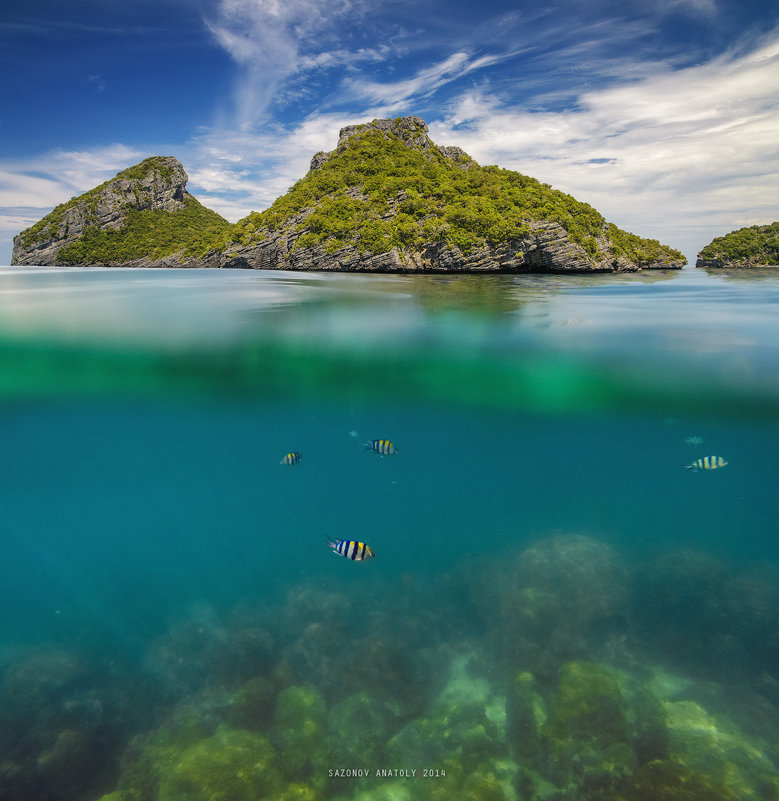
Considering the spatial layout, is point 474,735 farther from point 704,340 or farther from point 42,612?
point 704,340

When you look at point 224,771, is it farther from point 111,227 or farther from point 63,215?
point 63,215

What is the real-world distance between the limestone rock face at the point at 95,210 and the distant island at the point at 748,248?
131350mm

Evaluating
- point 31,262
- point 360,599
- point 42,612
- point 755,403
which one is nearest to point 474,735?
point 360,599

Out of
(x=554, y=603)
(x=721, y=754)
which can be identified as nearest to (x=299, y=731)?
(x=554, y=603)

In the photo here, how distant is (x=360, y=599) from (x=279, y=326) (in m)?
14.2

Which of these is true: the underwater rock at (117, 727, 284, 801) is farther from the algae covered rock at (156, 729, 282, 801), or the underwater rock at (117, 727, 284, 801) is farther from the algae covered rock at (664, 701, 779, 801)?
the algae covered rock at (664, 701, 779, 801)

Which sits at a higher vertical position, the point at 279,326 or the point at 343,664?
the point at 279,326

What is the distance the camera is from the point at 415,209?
54.9 m

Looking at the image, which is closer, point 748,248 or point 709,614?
point 709,614

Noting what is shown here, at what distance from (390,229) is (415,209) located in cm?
603

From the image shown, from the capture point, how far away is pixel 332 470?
8.34m

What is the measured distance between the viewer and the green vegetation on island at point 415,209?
5009 cm

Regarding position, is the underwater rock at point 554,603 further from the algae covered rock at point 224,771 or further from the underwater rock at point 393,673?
the algae covered rock at point 224,771

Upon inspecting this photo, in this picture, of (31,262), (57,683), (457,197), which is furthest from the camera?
(31,262)
